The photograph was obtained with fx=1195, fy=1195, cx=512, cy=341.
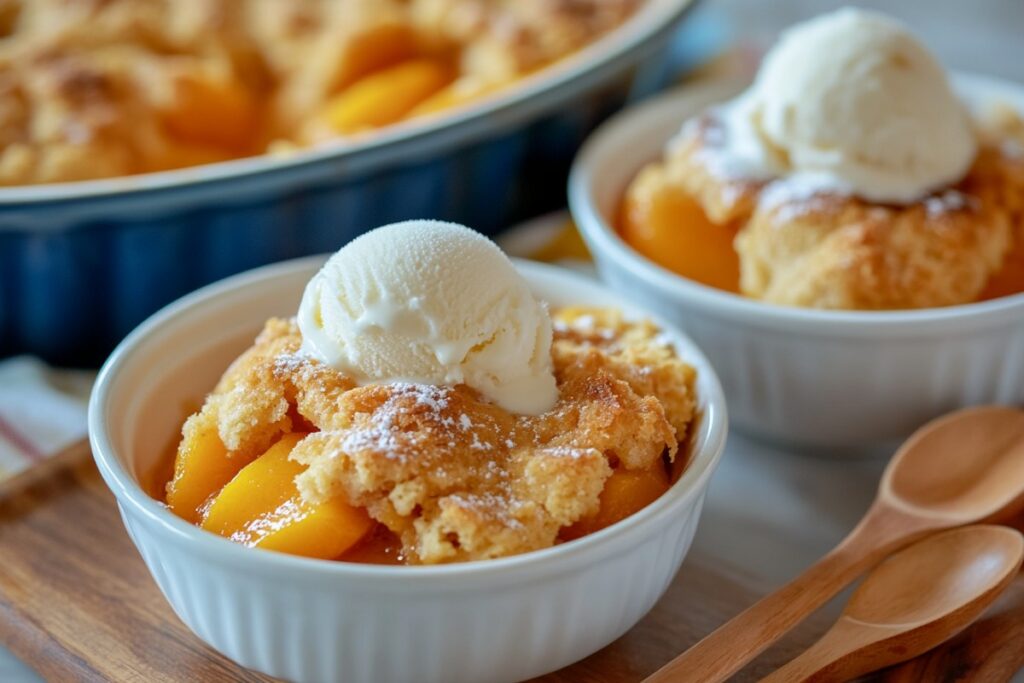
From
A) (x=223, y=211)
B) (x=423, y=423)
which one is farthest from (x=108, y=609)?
(x=223, y=211)

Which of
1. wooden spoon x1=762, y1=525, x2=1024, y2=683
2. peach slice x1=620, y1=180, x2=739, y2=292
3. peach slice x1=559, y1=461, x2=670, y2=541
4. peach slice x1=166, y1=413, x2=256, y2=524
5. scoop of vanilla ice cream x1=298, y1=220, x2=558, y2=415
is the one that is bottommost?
wooden spoon x1=762, y1=525, x2=1024, y2=683

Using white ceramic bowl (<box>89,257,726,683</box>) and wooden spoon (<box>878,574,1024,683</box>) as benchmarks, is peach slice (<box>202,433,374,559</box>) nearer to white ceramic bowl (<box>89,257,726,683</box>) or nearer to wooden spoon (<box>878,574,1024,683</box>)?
white ceramic bowl (<box>89,257,726,683</box>)

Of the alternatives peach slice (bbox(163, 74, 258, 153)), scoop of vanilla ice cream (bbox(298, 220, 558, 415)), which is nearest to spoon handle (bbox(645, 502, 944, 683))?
scoop of vanilla ice cream (bbox(298, 220, 558, 415))

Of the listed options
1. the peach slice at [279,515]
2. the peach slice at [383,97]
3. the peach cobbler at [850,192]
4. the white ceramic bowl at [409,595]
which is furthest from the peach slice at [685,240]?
the peach slice at [279,515]

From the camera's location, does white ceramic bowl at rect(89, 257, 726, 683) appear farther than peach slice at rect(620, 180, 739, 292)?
No

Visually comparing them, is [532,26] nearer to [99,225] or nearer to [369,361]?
[99,225]

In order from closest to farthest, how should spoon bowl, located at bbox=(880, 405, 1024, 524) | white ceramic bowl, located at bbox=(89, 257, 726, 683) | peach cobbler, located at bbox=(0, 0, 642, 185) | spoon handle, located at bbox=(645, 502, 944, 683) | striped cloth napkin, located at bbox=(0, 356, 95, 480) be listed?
white ceramic bowl, located at bbox=(89, 257, 726, 683)
spoon handle, located at bbox=(645, 502, 944, 683)
spoon bowl, located at bbox=(880, 405, 1024, 524)
striped cloth napkin, located at bbox=(0, 356, 95, 480)
peach cobbler, located at bbox=(0, 0, 642, 185)

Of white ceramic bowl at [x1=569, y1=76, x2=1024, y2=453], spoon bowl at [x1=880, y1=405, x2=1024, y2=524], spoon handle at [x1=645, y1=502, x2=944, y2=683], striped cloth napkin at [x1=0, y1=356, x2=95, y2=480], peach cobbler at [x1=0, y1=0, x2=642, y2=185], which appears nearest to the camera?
spoon handle at [x1=645, y1=502, x2=944, y2=683]
